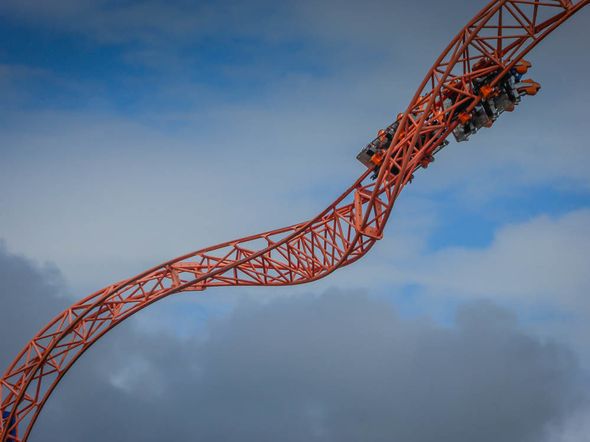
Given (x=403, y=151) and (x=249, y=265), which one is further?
(x=249, y=265)

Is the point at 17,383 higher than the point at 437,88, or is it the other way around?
the point at 437,88

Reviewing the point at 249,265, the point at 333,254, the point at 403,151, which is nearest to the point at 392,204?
the point at 403,151

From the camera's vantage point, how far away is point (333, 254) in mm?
37750

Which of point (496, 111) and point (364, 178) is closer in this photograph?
point (496, 111)

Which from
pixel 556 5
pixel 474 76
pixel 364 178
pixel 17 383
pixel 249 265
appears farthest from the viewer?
pixel 17 383

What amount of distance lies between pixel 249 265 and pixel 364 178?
6.17 meters

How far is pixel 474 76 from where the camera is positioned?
Result: 108ft

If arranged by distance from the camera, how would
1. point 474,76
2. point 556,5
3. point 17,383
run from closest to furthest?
point 556,5 < point 474,76 < point 17,383

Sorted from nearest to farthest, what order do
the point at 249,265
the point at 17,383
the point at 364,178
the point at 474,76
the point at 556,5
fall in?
the point at 556,5 → the point at 474,76 → the point at 364,178 → the point at 249,265 → the point at 17,383

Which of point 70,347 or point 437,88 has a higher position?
point 437,88

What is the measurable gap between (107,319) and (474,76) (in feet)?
59.3

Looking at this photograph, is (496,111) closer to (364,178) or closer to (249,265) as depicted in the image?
(364,178)

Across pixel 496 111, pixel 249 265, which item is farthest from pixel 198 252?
pixel 496 111

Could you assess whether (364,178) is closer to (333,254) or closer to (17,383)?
(333,254)
